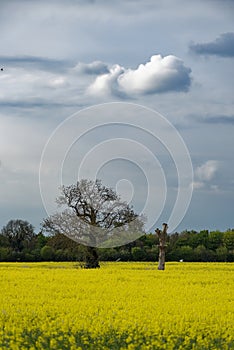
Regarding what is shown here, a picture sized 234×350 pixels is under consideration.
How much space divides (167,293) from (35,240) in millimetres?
50578

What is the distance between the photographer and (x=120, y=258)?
69.4 meters

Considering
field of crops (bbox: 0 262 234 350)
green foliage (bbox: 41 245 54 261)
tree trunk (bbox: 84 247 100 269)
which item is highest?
green foliage (bbox: 41 245 54 261)

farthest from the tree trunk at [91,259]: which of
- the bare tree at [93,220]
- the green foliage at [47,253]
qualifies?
the green foliage at [47,253]

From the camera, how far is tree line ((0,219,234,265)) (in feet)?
226

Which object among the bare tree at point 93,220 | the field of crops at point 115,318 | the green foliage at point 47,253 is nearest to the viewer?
the field of crops at point 115,318

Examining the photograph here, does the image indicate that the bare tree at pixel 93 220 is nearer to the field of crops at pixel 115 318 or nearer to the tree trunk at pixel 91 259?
the tree trunk at pixel 91 259

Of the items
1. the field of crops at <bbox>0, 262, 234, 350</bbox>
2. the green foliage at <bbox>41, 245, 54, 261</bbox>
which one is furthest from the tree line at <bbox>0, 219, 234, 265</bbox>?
the field of crops at <bbox>0, 262, 234, 350</bbox>

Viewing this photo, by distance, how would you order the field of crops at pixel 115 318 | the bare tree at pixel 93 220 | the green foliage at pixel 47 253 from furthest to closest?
the green foliage at pixel 47 253 → the bare tree at pixel 93 220 → the field of crops at pixel 115 318

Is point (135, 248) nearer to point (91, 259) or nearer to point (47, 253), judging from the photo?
point (47, 253)

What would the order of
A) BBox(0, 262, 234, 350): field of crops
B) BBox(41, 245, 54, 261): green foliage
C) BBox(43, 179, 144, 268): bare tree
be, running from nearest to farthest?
BBox(0, 262, 234, 350): field of crops, BBox(43, 179, 144, 268): bare tree, BBox(41, 245, 54, 261): green foliage

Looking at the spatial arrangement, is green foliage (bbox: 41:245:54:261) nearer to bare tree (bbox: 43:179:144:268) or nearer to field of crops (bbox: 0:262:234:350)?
bare tree (bbox: 43:179:144:268)

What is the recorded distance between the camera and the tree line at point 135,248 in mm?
69000

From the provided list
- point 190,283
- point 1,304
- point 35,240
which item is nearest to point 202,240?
point 35,240

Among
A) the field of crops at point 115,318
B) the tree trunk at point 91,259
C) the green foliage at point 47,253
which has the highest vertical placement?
the green foliage at point 47,253
